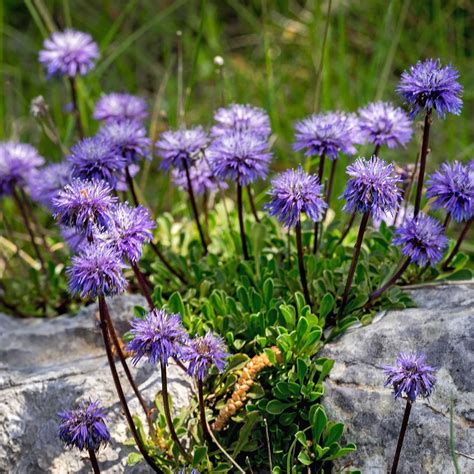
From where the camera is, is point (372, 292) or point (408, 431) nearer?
point (408, 431)

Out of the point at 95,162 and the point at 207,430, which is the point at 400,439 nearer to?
the point at 207,430

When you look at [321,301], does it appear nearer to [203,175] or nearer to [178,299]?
[178,299]

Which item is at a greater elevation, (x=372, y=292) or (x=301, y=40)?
(x=301, y=40)

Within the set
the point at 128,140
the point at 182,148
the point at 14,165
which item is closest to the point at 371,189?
the point at 182,148

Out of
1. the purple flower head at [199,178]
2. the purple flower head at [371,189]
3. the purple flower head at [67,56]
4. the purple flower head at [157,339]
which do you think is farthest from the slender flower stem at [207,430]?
the purple flower head at [67,56]

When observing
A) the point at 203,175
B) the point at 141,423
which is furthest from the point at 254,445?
the point at 203,175

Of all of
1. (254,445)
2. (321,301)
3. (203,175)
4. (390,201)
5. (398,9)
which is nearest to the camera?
(390,201)

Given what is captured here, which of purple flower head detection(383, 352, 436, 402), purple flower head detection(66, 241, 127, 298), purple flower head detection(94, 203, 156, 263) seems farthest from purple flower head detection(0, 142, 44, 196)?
purple flower head detection(383, 352, 436, 402)

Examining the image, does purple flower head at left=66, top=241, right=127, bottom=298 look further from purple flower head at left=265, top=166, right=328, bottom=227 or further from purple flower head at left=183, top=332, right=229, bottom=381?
purple flower head at left=265, top=166, right=328, bottom=227
